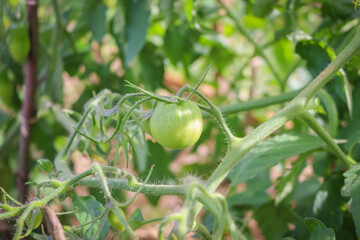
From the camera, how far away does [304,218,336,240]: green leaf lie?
52cm

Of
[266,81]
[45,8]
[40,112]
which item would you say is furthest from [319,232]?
[45,8]

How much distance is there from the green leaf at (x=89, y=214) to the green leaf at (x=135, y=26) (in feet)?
1.46

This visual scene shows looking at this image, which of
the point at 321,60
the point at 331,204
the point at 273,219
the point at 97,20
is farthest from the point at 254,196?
the point at 97,20

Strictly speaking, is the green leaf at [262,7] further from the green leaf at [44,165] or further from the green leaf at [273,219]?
the green leaf at [44,165]

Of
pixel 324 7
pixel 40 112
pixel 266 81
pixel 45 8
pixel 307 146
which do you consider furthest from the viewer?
pixel 266 81

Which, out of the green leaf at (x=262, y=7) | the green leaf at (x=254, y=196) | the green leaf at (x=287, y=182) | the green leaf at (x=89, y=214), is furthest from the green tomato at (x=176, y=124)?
the green leaf at (x=262, y=7)

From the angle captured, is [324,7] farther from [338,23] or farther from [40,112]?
[40,112]

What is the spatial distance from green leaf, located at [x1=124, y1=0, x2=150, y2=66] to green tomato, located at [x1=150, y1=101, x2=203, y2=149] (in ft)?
1.64

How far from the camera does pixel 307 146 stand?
2.19 feet

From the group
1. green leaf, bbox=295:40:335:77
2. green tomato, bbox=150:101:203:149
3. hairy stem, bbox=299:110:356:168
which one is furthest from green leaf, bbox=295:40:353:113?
green tomato, bbox=150:101:203:149

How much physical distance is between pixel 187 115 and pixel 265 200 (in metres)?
0.46

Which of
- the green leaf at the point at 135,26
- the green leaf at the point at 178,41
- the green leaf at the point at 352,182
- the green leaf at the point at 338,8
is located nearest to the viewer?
the green leaf at the point at 352,182

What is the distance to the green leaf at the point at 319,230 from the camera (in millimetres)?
520

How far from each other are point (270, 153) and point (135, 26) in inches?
18.6
